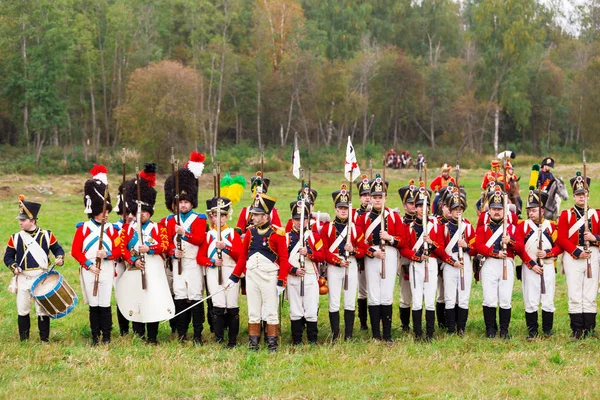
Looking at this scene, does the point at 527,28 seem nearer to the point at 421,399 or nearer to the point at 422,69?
the point at 422,69

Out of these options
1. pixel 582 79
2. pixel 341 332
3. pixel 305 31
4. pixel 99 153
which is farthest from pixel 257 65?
pixel 341 332

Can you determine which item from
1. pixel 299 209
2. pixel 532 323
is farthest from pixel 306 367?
pixel 532 323

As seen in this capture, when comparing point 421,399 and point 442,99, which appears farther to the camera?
point 442,99

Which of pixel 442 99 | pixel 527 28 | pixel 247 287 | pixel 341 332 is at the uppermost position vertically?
pixel 527 28

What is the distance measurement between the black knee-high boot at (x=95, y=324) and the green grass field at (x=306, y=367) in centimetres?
16

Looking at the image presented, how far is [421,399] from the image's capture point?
876 cm

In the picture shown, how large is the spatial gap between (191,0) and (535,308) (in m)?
45.3

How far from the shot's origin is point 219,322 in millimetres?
11438

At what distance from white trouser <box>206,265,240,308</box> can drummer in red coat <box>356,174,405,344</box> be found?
188cm

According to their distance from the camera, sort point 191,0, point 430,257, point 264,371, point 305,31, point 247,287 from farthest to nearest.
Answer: point 305,31 < point 191,0 < point 430,257 < point 247,287 < point 264,371

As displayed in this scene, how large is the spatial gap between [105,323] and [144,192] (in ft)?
6.14

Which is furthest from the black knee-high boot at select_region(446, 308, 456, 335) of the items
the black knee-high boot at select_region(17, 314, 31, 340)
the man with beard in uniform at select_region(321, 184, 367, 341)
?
the black knee-high boot at select_region(17, 314, 31, 340)

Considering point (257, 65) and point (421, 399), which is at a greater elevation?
point (257, 65)

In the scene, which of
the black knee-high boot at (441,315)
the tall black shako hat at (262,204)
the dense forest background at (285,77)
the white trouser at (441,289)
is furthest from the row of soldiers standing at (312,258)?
the dense forest background at (285,77)
